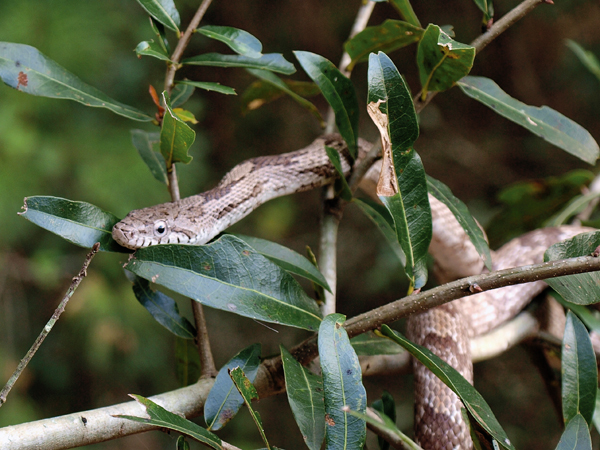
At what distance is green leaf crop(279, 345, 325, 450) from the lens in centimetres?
90

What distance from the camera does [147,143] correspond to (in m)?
1.50

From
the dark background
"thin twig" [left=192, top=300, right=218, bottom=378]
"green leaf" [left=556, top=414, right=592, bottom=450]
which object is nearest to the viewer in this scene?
"green leaf" [left=556, top=414, right=592, bottom=450]

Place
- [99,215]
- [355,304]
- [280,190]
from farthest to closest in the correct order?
[355,304], [280,190], [99,215]

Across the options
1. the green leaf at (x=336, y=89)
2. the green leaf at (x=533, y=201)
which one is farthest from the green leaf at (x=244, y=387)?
the green leaf at (x=533, y=201)

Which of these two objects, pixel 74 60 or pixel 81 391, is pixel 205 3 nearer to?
pixel 74 60

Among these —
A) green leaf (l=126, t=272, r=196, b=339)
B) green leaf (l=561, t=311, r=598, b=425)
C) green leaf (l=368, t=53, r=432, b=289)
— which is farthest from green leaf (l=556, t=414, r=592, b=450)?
green leaf (l=126, t=272, r=196, b=339)

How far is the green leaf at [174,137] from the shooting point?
108 centimetres

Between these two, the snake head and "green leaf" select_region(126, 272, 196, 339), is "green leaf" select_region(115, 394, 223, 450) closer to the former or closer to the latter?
"green leaf" select_region(126, 272, 196, 339)

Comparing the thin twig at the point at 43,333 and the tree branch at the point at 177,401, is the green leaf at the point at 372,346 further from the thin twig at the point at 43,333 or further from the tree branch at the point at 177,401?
the thin twig at the point at 43,333

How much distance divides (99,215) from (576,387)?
3.50 feet

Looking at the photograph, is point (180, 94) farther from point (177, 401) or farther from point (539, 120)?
point (539, 120)

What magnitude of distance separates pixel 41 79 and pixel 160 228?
53cm

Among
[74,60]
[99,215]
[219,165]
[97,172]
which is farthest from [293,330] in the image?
[99,215]

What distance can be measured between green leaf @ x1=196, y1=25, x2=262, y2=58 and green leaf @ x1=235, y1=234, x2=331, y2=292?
0.42 meters
